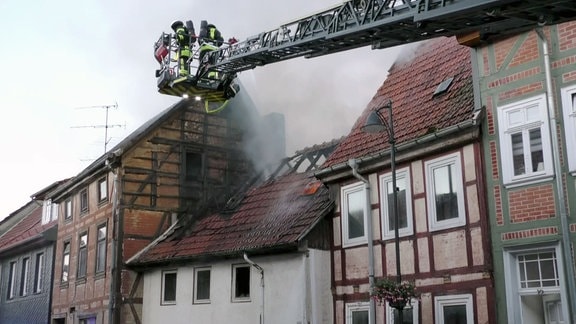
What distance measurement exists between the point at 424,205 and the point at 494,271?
2080 mm

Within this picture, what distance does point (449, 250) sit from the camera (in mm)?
12492

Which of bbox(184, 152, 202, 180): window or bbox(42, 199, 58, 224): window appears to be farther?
bbox(42, 199, 58, 224): window

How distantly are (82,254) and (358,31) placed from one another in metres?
16.6

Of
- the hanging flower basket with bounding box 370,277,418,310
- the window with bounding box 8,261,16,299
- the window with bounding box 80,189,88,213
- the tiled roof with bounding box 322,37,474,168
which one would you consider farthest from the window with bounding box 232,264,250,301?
the window with bounding box 8,261,16,299

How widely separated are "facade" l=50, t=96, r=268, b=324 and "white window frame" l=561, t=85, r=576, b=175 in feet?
42.9

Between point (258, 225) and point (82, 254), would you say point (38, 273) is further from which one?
point (258, 225)

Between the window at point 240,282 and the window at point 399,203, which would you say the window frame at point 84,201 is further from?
the window at point 399,203

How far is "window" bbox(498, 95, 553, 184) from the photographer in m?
11.2

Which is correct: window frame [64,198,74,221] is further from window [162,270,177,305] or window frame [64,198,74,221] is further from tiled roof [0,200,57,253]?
window [162,270,177,305]

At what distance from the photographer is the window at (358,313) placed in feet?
46.9

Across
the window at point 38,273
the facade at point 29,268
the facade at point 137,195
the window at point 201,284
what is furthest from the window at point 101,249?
the window at point 38,273

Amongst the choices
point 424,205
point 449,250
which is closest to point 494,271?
point 449,250

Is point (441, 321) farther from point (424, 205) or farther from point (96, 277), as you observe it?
point (96, 277)

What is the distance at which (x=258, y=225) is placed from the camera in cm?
1788
